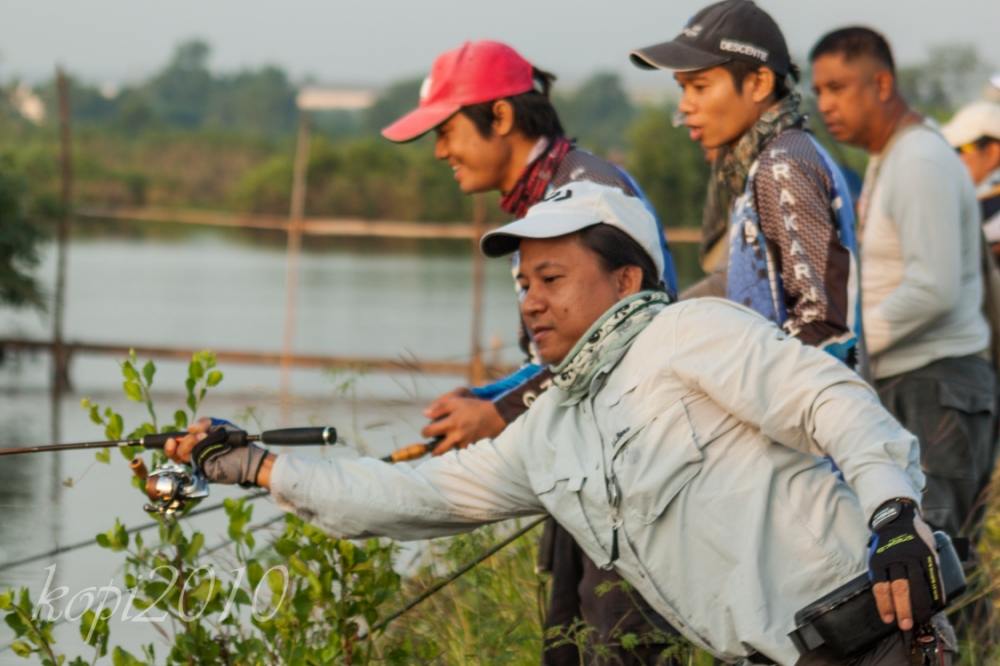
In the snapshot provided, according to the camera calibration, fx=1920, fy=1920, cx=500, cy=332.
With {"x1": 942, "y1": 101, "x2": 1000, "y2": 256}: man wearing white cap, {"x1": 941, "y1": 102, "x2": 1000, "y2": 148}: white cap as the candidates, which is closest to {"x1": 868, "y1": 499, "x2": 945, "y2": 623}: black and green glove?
{"x1": 942, "y1": 101, "x2": 1000, "y2": 256}: man wearing white cap

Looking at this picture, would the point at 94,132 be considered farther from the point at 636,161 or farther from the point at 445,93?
the point at 445,93

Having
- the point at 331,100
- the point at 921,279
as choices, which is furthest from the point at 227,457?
the point at 331,100

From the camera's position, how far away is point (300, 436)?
3768 millimetres

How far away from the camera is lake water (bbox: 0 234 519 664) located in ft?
23.2

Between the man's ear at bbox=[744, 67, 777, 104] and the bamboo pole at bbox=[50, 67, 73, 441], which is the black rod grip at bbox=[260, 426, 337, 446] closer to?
the man's ear at bbox=[744, 67, 777, 104]

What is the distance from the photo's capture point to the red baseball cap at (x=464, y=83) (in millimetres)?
4602

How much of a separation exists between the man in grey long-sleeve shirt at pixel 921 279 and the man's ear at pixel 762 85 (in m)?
0.85

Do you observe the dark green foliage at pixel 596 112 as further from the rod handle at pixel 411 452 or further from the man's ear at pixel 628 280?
the man's ear at pixel 628 280

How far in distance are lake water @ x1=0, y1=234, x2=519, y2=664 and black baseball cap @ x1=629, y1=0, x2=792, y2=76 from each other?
1.26m

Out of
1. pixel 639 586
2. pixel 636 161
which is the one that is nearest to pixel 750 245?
pixel 639 586

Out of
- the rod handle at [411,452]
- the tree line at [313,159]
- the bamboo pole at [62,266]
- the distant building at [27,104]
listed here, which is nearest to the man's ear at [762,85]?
the rod handle at [411,452]

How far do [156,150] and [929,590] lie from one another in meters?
47.9

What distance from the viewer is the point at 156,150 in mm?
49688

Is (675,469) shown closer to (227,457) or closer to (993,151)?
(227,457)
